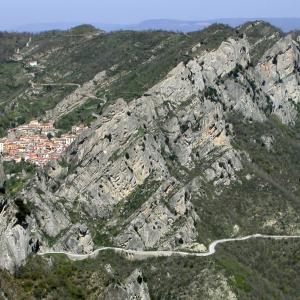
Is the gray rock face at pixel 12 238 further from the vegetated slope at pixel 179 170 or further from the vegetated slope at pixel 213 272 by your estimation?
the vegetated slope at pixel 179 170

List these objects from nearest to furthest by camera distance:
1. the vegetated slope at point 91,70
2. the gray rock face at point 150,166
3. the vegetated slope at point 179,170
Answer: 1. the vegetated slope at point 179,170
2. the gray rock face at point 150,166
3. the vegetated slope at point 91,70

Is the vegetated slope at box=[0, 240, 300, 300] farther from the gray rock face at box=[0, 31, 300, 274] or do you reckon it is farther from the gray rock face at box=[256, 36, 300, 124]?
the gray rock face at box=[256, 36, 300, 124]

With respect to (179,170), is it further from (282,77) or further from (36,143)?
(282,77)

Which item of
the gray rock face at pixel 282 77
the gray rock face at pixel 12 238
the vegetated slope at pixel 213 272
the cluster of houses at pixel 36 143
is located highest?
the gray rock face at pixel 12 238

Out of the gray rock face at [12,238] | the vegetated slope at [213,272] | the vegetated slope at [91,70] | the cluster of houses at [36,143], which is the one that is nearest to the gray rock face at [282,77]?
the vegetated slope at [91,70]

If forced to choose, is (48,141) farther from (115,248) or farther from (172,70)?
(115,248)

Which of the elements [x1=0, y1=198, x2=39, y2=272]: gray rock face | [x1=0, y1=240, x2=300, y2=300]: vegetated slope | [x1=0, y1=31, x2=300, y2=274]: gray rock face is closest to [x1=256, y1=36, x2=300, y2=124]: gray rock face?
[x1=0, y1=31, x2=300, y2=274]: gray rock face

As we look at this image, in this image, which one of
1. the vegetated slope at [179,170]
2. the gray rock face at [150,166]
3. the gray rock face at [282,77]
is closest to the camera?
the vegetated slope at [179,170]
